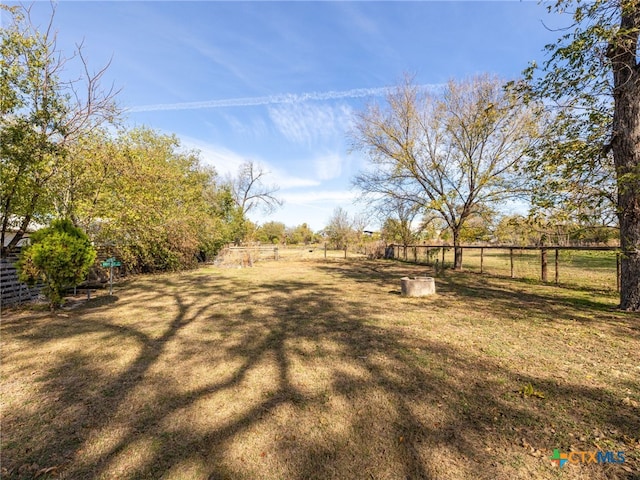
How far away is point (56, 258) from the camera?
6.00m

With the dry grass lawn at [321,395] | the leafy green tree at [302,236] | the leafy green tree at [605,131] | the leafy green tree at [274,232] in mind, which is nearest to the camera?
the dry grass lawn at [321,395]

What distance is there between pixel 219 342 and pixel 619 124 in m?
8.89

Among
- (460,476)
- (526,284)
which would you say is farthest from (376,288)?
(460,476)

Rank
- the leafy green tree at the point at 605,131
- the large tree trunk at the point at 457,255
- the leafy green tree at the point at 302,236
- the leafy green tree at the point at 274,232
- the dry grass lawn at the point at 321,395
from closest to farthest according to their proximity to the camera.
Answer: the dry grass lawn at the point at 321,395
the leafy green tree at the point at 605,131
the large tree trunk at the point at 457,255
the leafy green tree at the point at 274,232
the leafy green tree at the point at 302,236

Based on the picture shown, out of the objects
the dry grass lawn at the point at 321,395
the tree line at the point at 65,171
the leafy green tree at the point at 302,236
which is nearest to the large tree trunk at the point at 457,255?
the dry grass lawn at the point at 321,395

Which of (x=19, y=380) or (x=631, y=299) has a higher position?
(x=631, y=299)

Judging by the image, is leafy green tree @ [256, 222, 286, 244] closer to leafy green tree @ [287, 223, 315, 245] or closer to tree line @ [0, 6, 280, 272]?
leafy green tree @ [287, 223, 315, 245]

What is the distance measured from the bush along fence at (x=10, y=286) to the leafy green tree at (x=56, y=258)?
140cm

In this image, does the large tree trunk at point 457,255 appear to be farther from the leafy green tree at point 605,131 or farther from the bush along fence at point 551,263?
the leafy green tree at point 605,131

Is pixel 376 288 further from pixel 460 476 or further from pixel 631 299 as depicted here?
pixel 460 476

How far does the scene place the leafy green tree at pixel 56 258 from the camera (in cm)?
594

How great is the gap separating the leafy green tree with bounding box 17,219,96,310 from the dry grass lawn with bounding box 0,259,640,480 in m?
0.81

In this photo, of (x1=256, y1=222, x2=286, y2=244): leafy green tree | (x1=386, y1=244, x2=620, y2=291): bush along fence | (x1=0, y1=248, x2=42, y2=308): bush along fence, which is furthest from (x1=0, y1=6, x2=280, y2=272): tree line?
(x1=256, y1=222, x2=286, y2=244): leafy green tree

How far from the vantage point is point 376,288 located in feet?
31.9
